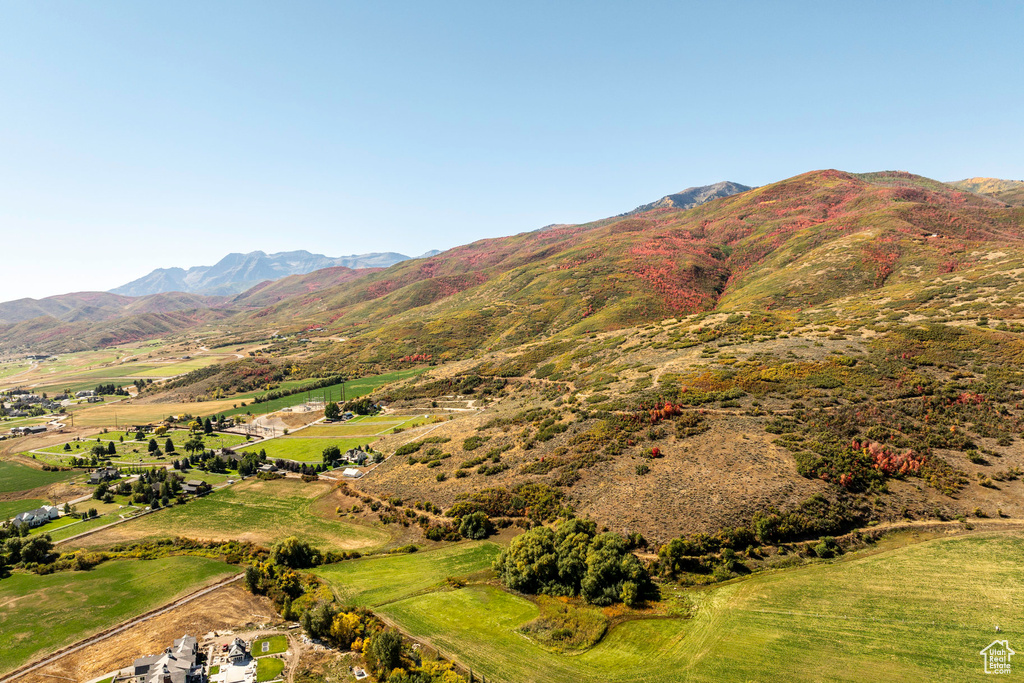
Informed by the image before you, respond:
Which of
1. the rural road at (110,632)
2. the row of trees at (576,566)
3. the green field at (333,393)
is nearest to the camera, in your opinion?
the rural road at (110,632)

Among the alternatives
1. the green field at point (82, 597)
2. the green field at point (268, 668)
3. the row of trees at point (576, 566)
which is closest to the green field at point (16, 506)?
the green field at point (82, 597)

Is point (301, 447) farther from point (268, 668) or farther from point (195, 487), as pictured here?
point (268, 668)

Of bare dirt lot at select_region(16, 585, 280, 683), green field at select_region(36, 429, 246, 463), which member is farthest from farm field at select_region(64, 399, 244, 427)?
bare dirt lot at select_region(16, 585, 280, 683)

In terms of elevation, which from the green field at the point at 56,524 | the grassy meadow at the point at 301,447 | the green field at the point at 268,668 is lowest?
the green field at the point at 268,668

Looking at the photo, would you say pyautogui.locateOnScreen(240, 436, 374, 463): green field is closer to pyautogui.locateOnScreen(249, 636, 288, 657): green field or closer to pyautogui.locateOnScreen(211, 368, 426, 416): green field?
pyautogui.locateOnScreen(211, 368, 426, 416): green field

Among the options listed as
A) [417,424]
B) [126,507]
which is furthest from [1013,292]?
[126,507]

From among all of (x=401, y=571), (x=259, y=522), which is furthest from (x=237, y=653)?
(x=259, y=522)

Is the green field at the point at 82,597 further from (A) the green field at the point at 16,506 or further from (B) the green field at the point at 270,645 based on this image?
(A) the green field at the point at 16,506
